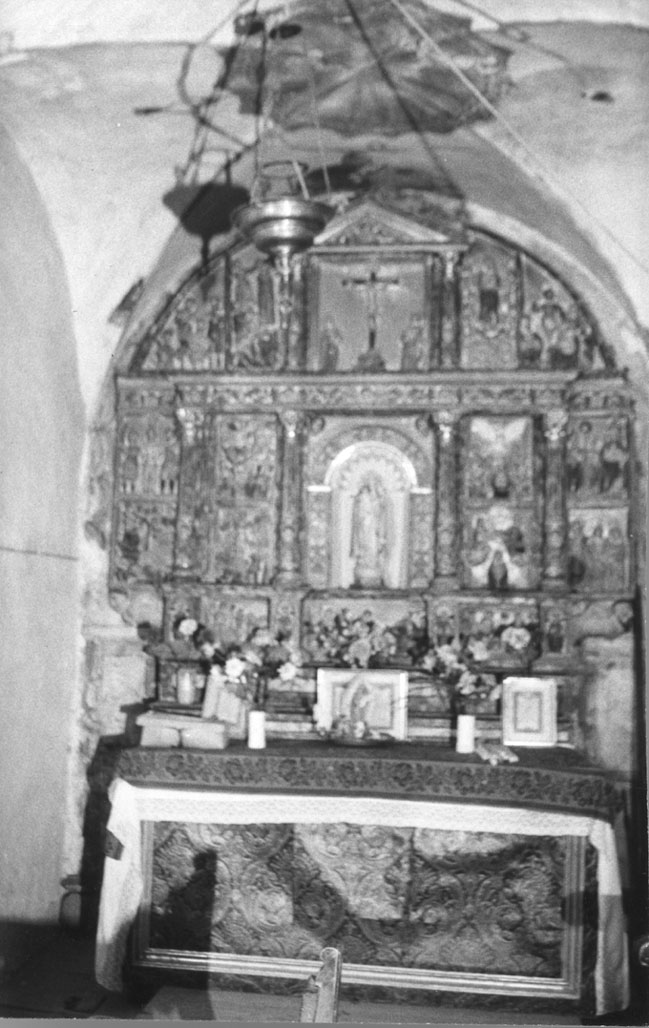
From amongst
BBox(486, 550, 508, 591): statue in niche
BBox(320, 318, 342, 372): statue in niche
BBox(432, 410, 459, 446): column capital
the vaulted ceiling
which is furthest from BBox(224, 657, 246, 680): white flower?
the vaulted ceiling

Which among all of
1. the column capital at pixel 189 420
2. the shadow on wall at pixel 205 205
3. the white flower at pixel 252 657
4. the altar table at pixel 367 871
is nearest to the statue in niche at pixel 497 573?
the altar table at pixel 367 871

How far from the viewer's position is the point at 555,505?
693 centimetres

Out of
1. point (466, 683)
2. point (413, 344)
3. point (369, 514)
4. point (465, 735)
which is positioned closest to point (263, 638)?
point (369, 514)

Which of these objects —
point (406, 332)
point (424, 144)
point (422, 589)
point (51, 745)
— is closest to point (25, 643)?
point (51, 745)

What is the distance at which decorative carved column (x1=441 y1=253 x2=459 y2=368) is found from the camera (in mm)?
7133

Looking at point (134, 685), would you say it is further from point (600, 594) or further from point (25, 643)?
point (600, 594)

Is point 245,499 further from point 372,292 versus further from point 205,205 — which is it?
point 205,205

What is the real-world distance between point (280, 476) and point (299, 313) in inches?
43.2

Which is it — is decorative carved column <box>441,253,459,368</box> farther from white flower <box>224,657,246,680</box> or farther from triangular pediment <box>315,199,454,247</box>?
white flower <box>224,657,246,680</box>

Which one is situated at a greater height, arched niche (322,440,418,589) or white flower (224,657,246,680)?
arched niche (322,440,418,589)

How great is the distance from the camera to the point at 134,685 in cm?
728

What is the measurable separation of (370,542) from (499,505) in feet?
2.79

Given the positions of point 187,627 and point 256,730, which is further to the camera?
point 187,627

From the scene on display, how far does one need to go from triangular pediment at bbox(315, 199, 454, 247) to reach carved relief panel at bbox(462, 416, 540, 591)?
1.26 metres
